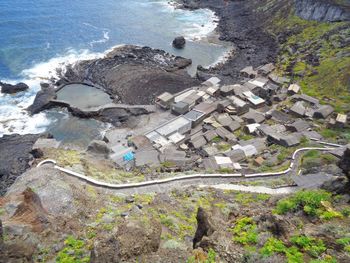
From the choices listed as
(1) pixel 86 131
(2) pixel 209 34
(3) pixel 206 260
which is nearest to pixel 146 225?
(3) pixel 206 260

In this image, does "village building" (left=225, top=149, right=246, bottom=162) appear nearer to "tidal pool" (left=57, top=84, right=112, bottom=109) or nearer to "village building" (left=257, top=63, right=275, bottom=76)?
"tidal pool" (left=57, top=84, right=112, bottom=109)

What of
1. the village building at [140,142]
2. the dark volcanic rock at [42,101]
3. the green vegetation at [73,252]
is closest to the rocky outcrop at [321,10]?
the village building at [140,142]

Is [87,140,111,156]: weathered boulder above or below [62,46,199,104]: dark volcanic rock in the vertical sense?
above

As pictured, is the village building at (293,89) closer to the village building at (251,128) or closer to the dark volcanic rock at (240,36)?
the dark volcanic rock at (240,36)

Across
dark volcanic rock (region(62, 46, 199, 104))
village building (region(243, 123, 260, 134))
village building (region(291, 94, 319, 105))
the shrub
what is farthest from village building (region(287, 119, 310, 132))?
the shrub

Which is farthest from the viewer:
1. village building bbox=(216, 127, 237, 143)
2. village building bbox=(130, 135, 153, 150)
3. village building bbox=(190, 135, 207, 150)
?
village building bbox=(216, 127, 237, 143)

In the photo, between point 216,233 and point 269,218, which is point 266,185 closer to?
point 269,218

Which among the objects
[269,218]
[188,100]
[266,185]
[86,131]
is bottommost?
[86,131]
